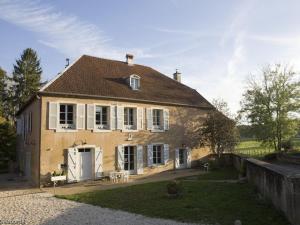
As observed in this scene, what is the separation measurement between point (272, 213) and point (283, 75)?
78.9ft

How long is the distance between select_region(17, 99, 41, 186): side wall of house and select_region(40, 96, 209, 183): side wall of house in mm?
603

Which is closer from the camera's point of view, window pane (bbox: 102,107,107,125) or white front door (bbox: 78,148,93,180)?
white front door (bbox: 78,148,93,180)

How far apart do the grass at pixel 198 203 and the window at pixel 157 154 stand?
6.77 metres

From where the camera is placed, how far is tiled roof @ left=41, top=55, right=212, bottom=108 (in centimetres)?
1842

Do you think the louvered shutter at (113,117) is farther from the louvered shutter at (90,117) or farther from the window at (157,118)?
the window at (157,118)

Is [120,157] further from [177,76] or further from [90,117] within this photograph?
[177,76]

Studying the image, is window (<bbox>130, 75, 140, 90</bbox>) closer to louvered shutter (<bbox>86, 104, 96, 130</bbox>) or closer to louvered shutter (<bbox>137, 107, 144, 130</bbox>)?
louvered shutter (<bbox>137, 107, 144, 130</bbox>)

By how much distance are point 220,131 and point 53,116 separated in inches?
499

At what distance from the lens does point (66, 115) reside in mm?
17719

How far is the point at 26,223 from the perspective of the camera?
845cm

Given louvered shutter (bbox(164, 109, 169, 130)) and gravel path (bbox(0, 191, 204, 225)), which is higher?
louvered shutter (bbox(164, 109, 169, 130))

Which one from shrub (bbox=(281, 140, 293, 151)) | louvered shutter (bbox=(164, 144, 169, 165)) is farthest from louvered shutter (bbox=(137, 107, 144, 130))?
shrub (bbox=(281, 140, 293, 151))

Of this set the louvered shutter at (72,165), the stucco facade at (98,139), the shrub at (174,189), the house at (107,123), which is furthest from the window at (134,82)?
the shrub at (174,189)

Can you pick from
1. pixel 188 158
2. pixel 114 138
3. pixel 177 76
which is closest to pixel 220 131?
pixel 188 158
